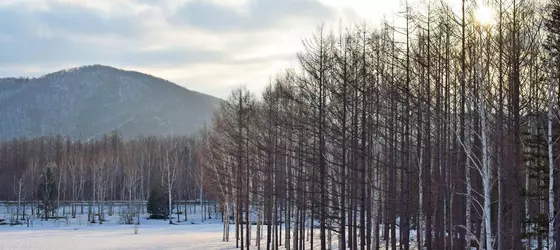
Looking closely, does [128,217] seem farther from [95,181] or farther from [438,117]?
[438,117]

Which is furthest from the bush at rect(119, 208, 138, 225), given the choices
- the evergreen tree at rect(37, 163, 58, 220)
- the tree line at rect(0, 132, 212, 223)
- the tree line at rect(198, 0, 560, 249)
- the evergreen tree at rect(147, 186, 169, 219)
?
the tree line at rect(198, 0, 560, 249)

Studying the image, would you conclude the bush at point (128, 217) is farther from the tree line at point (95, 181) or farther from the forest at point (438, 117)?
the forest at point (438, 117)

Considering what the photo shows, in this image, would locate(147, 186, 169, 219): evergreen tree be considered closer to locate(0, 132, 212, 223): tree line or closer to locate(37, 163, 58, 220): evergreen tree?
locate(0, 132, 212, 223): tree line

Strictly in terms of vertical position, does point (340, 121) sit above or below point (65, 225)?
above

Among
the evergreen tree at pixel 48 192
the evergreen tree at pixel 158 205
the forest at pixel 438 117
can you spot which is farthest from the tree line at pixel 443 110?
the evergreen tree at pixel 48 192

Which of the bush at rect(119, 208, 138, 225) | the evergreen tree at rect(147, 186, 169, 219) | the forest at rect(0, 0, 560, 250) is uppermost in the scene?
the forest at rect(0, 0, 560, 250)

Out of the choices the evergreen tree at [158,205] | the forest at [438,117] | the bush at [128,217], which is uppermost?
the forest at [438,117]

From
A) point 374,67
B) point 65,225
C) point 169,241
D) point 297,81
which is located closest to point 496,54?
point 374,67

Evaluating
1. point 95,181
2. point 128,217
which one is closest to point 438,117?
point 128,217

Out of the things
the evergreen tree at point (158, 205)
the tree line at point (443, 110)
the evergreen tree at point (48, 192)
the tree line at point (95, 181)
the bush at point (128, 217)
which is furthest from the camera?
the tree line at point (95, 181)

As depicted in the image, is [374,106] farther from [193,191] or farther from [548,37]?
[193,191]

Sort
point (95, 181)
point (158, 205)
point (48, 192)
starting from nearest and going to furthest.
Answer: point (158, 205) → point (48, 192) → point (95, 181)

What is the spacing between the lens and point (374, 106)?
64.6 feet

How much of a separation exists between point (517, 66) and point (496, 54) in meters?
1.26
